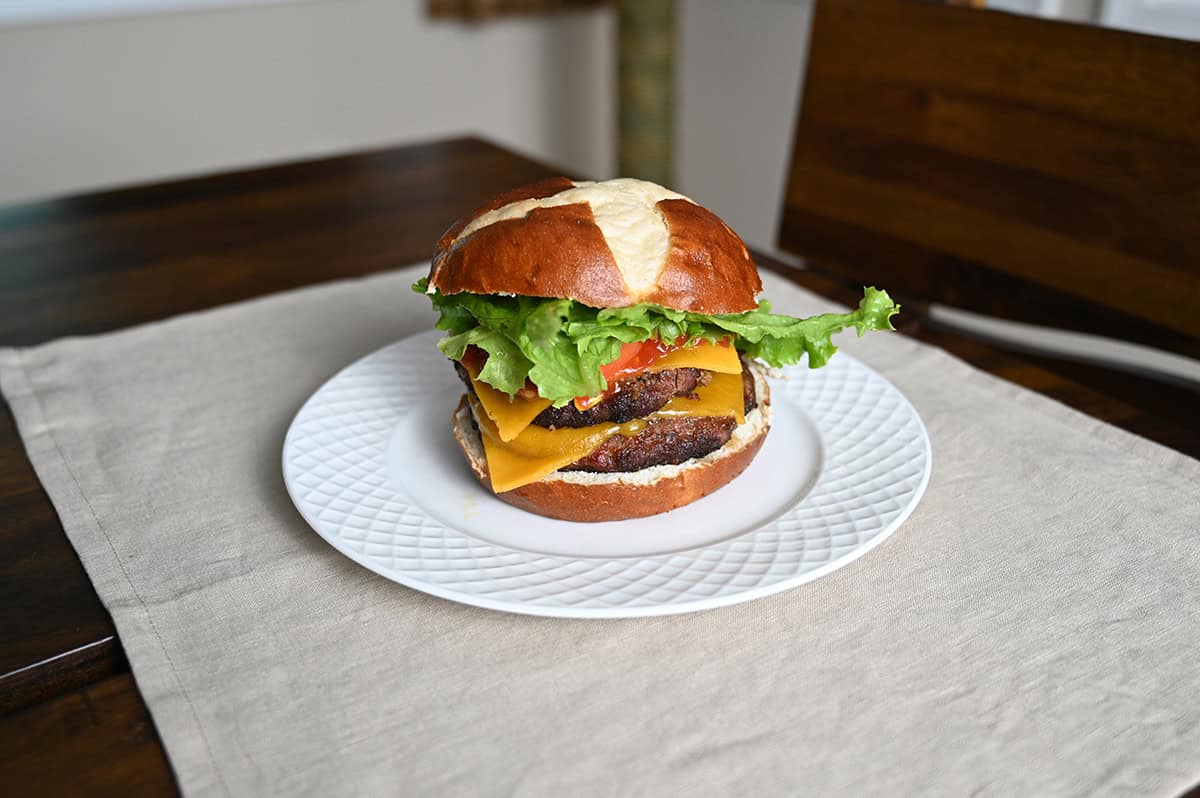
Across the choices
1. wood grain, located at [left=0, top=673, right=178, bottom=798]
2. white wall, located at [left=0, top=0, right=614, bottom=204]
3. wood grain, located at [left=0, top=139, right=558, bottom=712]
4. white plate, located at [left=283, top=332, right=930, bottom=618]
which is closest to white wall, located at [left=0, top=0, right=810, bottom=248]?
white wall, located at [left=0, top=0, right=614, bottom=204]

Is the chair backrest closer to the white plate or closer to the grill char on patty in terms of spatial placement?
the white plate

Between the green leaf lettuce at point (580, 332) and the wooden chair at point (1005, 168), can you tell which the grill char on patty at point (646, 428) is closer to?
the green leaf lettuce at point (580, 332)

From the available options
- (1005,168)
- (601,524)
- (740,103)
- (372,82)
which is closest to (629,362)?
(601,524)

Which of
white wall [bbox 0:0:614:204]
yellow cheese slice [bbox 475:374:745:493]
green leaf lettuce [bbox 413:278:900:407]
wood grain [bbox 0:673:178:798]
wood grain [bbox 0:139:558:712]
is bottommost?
white wall [bbox 0:0:614:204]

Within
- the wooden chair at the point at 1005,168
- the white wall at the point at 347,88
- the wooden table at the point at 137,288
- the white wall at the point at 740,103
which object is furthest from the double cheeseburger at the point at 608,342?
the white wall at the point at 740,103

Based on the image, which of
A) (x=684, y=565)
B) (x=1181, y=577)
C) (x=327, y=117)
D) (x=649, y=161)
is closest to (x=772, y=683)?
(x=684, y=565)

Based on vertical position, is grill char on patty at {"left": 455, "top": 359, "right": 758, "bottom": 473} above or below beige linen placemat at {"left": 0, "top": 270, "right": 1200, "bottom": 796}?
above

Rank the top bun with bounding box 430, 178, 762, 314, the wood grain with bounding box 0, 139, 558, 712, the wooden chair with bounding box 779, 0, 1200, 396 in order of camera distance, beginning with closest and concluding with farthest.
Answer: the top bun with bounding box 430, 178, 762, 314, the wood grain with bounding box 0, 139, 558, 712, the wooden chair with bounding box 779, 0, 1200, 396
